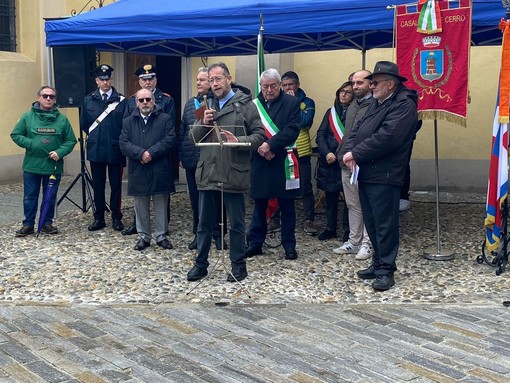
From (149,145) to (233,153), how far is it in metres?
1.48

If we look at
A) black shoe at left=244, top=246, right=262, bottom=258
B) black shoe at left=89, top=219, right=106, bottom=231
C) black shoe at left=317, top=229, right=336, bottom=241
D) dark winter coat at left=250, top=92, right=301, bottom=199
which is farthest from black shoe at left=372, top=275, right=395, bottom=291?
black shoe at left=89, top=219, right=106, bottom=231

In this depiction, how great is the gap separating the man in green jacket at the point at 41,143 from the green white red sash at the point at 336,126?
113 inches

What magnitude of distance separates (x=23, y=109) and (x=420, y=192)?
21.9ft

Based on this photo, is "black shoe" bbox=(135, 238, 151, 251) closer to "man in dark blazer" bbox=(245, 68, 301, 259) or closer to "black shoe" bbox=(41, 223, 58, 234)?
"man in dark blazer" bbox=(245, 68, 301, 259)

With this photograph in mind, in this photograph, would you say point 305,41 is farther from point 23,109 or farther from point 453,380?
point 453,380

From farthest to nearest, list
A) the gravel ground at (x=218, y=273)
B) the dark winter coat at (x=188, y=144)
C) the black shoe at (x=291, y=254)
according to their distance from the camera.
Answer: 1. the dark winter coat at (x=188, y=144)
2. the black shoe at (x=291, y=254)
3. the gravel ground at (x=218, y=273)

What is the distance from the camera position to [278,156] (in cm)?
678

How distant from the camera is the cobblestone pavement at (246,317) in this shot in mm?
4270

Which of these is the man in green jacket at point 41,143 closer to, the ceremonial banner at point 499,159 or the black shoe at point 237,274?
the black shoe at point 237,274

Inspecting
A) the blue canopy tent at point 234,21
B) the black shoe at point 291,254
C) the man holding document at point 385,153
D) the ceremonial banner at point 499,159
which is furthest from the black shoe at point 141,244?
the ceremonial banner at point 499,159

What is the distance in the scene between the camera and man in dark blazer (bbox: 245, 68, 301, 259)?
6.65m

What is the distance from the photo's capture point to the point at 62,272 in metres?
6.47

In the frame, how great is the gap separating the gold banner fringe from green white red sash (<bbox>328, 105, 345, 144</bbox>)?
0.89m

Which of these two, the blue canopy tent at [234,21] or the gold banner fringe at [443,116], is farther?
the blue canopy tent at [234,21]
